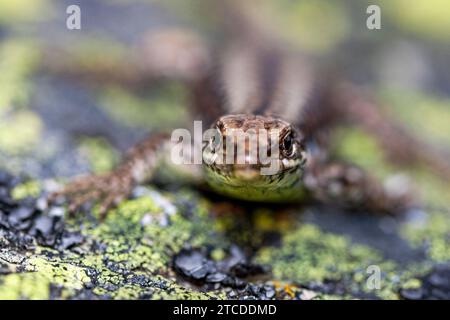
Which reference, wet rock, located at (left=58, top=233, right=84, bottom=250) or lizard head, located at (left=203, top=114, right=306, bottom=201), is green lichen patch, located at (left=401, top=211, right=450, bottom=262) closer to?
lizard head, located at (left=203, top=114, right=306, bottom=201)

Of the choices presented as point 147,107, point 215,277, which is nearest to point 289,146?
point 215,277

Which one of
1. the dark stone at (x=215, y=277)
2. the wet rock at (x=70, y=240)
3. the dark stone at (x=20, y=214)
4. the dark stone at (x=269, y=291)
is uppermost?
the dark stone at (x=20, y=214)

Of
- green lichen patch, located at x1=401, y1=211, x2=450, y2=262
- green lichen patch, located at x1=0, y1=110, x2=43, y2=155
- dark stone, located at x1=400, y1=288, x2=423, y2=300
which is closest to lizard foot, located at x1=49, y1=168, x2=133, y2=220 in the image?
green lichen patch, located at x1=0, y1=110, x2=43, y2=155

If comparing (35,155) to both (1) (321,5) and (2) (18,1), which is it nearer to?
(2) (18,1)

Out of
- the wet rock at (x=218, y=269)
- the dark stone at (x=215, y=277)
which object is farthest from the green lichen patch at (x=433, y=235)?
the dark stone at (x=215, y=277)

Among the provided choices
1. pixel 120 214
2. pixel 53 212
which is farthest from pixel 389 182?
pixel 53 212

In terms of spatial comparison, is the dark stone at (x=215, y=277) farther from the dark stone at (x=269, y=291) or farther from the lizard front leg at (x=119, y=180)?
the lizard front leg at (x=119, y=180)
